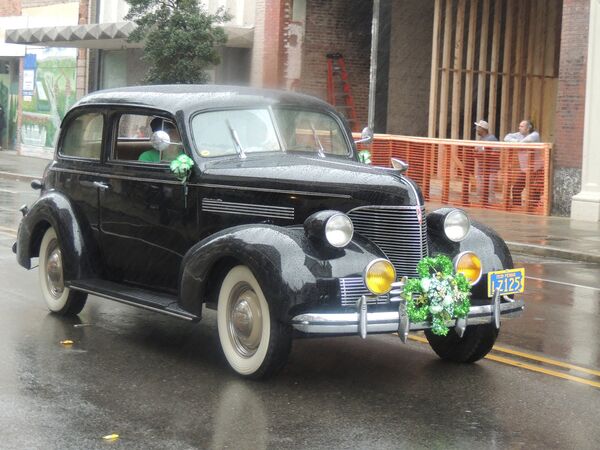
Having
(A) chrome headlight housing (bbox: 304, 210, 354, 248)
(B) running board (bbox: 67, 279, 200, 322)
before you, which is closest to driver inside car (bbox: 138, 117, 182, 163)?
(B) running board (bbox: 67, 279, 200, 322)

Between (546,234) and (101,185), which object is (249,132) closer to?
(101,185)

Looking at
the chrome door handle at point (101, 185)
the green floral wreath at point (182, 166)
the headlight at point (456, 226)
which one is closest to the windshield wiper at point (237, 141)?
the green floral wreath at point (182, 166)

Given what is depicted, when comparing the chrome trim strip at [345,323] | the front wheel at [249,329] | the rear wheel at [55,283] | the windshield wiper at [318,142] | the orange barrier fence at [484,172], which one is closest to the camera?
the chrome trim strip at [345,323]

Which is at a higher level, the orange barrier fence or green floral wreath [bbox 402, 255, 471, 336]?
the orange barrier fence

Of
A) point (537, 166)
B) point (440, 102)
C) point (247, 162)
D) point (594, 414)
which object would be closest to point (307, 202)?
point (247, 162)

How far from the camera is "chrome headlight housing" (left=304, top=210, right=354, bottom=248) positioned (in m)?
7.09

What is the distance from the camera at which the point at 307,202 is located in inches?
296

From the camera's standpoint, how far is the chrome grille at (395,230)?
24.2 feet

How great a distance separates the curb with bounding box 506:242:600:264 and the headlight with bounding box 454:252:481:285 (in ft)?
26.4

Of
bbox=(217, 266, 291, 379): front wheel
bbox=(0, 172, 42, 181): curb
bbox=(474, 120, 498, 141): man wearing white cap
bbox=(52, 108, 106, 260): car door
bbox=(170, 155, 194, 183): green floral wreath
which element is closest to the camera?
bbox=(217, 266, 291, 379): front wheel

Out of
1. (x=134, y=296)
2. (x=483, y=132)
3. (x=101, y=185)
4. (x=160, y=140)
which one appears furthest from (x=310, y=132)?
(x=483, y=132)

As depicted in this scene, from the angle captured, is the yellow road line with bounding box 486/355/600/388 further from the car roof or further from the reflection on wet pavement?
the reflection on wet pavement

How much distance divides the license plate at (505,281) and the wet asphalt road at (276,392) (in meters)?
0.58

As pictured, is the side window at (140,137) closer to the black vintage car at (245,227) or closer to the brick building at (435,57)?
the black vintage car at (245,227)
